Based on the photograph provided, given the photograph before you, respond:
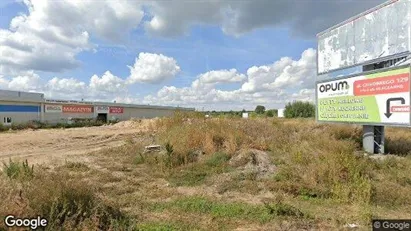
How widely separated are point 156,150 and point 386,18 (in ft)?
33.9

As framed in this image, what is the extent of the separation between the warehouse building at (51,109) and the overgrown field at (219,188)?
1698 centimetres

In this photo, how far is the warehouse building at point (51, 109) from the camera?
123 feet

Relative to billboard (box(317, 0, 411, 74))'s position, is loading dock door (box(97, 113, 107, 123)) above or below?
below

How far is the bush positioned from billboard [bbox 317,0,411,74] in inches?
1834

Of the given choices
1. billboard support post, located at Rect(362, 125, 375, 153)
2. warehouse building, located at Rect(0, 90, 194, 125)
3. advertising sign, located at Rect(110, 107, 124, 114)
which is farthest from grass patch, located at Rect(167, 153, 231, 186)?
advertising sign, located at Rect(110, 107, 124, 114)

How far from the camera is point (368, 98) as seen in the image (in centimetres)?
1086

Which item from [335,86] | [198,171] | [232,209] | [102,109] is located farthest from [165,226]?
[102,109]

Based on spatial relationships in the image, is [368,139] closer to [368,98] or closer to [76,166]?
[368,98]

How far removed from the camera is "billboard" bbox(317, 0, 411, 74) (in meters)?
9.59

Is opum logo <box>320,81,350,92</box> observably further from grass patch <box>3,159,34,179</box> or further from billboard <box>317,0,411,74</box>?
grass patch <box>3,159,34,179</box>

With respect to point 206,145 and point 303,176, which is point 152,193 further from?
point 206,145

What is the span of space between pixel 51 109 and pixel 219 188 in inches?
1727

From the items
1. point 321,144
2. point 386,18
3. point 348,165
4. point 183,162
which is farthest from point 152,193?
point 386,18

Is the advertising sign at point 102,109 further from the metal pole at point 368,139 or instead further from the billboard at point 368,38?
the metal pole at point 368,139
